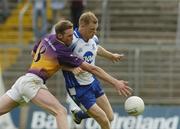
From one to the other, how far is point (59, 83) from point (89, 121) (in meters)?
2.63

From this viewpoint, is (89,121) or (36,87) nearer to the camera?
(36,87)

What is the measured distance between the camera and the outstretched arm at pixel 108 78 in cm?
1202

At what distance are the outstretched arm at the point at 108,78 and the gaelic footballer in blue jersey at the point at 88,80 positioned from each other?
0.62 metres

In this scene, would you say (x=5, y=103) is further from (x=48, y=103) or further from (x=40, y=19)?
(x=40, y=19)

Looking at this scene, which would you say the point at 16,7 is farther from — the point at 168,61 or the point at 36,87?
the point at 36,87

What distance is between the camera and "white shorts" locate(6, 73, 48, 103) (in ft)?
40.5

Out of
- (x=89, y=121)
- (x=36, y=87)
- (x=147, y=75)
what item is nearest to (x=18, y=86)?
(x=36, y=87)

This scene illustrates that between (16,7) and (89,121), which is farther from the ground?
(16,7)

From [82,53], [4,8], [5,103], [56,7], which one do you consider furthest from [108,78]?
[4,8]

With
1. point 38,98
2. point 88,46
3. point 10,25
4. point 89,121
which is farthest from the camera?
point 10,25

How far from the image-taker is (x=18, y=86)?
12445 mm

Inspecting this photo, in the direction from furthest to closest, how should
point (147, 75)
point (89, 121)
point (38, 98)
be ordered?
1. point (147, 75)
2. point (89, 121)
3. point (38, 98)

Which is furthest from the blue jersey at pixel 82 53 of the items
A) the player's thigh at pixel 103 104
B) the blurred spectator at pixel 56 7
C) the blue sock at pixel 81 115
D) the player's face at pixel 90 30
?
the blurred spectator at pixel 56 7

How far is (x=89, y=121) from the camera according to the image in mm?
18078
